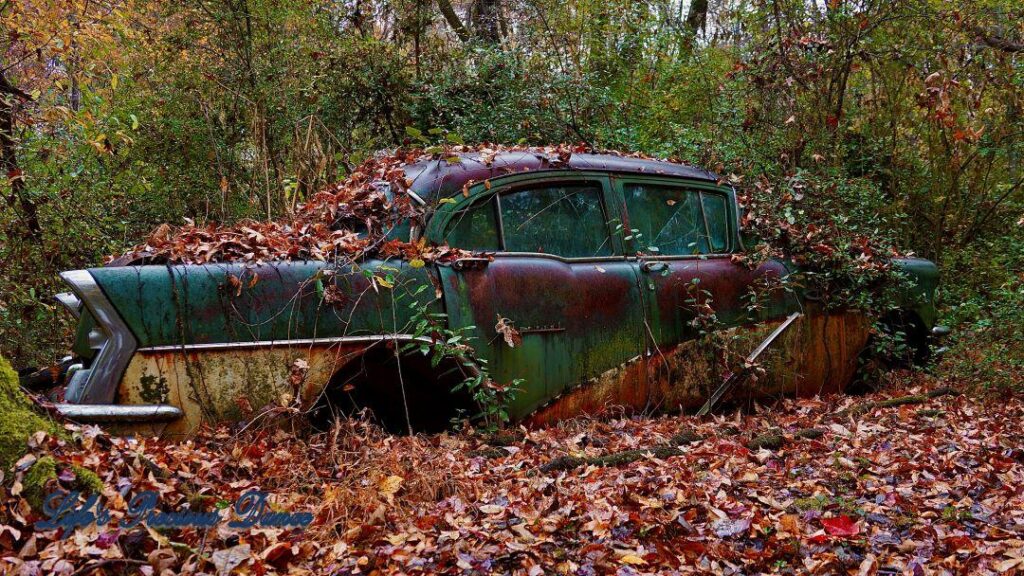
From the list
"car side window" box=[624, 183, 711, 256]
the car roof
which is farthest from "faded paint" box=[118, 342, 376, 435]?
"car side window" box=[624, 183, 711, 256]

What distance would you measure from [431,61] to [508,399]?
5.85m

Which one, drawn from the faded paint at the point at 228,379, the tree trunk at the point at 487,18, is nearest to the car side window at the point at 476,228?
the faded paint at the point at 228,379

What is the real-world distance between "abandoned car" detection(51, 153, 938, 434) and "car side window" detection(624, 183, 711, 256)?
0.04 ft

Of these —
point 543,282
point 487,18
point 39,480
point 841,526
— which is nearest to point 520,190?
point 543,282

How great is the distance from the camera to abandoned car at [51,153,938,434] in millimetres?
3346

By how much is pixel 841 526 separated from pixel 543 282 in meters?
1.94

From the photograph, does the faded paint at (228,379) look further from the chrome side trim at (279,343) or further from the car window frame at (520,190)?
the car window frame at (520,190)

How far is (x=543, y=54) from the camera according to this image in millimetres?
9953

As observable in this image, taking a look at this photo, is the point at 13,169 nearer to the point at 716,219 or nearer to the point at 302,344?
the point at 302,344

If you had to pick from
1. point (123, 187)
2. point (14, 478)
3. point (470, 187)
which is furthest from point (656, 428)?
point (123, 187)

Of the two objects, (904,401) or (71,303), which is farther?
(904,401)

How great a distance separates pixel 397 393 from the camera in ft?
13.6

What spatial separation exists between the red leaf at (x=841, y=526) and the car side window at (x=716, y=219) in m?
2.53

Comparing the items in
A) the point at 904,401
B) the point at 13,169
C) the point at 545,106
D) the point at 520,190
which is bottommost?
the point at 904,401
